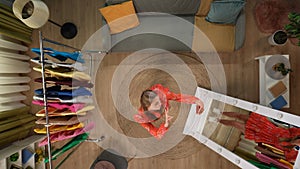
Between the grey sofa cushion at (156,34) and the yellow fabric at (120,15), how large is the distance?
→ 0.26ft

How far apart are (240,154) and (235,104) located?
→ 0.41m

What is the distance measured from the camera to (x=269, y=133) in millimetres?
2135

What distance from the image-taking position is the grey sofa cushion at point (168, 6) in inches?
92.0

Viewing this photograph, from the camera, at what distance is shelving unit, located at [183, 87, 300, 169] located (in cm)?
188

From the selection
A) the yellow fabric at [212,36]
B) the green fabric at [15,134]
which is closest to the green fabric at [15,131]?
the green fabric at [15,134]

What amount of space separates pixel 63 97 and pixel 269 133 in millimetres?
1543

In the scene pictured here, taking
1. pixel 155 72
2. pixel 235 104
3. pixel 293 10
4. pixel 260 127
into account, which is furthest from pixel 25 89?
pixel 293 10

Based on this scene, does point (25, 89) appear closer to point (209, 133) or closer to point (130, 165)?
point (130, 165)

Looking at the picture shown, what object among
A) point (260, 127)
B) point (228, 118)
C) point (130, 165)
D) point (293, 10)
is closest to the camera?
point (260, 127)

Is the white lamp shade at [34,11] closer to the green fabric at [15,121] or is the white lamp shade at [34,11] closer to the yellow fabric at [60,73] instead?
the yellow fabric at [60,73]

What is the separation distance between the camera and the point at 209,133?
2514mm

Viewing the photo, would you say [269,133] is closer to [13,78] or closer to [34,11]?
[34,11]

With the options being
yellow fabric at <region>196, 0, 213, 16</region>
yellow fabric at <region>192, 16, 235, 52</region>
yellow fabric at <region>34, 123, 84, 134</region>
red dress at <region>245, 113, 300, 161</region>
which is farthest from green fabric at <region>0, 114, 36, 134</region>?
red dress at <region>245, 113, 300, 161</region>

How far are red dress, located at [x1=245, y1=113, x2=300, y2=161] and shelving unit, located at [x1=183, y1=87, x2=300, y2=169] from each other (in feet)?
0.50
